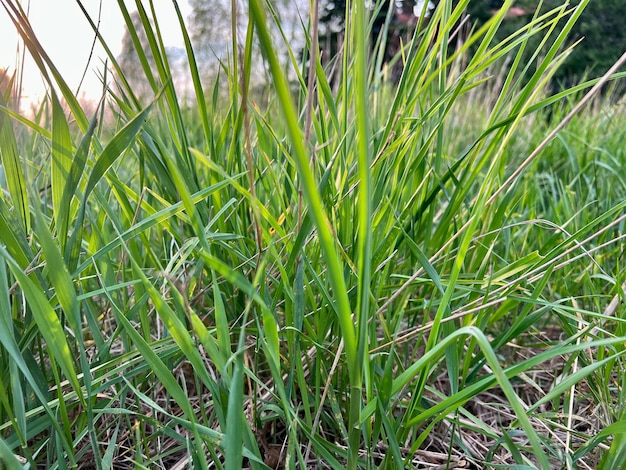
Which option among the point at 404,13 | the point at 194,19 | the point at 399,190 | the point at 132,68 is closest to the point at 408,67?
the point at 399,190

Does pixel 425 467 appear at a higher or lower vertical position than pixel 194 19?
lower

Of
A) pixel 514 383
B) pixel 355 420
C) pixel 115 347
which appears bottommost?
pixel 514 383

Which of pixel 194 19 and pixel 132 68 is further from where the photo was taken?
pixel 132 68

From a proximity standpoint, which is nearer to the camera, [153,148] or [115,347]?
[153,148]

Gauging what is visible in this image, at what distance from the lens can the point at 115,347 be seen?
67 cm

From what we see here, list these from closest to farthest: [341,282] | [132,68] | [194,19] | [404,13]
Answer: [341,282], [404,13], [194,19], [132,68]

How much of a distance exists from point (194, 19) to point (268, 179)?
2518 mm

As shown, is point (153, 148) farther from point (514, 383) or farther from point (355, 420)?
point (514, 383)

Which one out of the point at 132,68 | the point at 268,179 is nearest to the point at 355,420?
the point at 268,179

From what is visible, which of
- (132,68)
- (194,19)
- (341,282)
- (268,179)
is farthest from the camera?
(132,68)

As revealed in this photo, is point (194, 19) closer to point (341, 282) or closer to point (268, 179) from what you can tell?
point (268, 179)

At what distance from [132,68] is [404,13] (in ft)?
9.57

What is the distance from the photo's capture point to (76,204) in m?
0.49

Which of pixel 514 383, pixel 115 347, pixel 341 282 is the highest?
pixel 341 282
